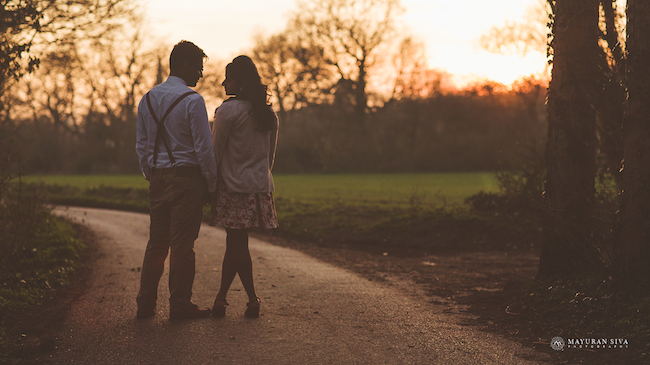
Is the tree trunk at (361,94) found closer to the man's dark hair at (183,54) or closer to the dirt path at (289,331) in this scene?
the dirt path at (289,331)

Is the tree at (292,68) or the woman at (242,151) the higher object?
the tree at (292,68)

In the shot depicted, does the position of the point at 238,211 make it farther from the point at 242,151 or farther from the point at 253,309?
the point at 253,309

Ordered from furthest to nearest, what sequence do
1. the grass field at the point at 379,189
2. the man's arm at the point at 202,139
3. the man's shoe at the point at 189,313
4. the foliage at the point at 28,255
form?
the grass field at the point at 379,189 → the foliage at the point at 28,255 → the man's shoe at the point at 189,313 → the man's arm at the point at 202,139

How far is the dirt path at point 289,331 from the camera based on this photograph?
13.3 feet

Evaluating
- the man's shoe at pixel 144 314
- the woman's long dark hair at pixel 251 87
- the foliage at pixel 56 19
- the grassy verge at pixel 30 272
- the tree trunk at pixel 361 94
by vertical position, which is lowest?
the grassy verge at pixel 30 272

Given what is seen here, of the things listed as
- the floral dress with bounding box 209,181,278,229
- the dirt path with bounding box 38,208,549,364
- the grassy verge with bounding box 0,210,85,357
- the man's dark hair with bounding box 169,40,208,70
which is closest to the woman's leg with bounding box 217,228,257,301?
the floral dress with bounding box 209,181,278,229

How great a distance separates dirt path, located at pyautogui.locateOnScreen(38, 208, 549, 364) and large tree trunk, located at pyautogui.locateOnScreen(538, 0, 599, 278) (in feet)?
5.04

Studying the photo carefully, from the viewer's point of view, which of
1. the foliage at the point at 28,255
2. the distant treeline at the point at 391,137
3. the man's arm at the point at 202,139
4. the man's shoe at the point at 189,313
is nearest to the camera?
the man's arm at the point at 202,139

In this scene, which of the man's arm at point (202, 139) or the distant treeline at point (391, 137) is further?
the distant treeline at point (391, 137)

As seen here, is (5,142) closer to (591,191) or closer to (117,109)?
(591,191)

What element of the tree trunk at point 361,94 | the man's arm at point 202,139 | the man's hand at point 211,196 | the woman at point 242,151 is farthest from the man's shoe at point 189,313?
the tree trunk at point 361,94

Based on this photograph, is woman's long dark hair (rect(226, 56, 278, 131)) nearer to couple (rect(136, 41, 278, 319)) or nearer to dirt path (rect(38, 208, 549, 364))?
couple (rect(136, 41, 278, 319))

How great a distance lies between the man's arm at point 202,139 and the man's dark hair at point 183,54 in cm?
37

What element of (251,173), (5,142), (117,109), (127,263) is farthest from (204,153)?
(117,109)
